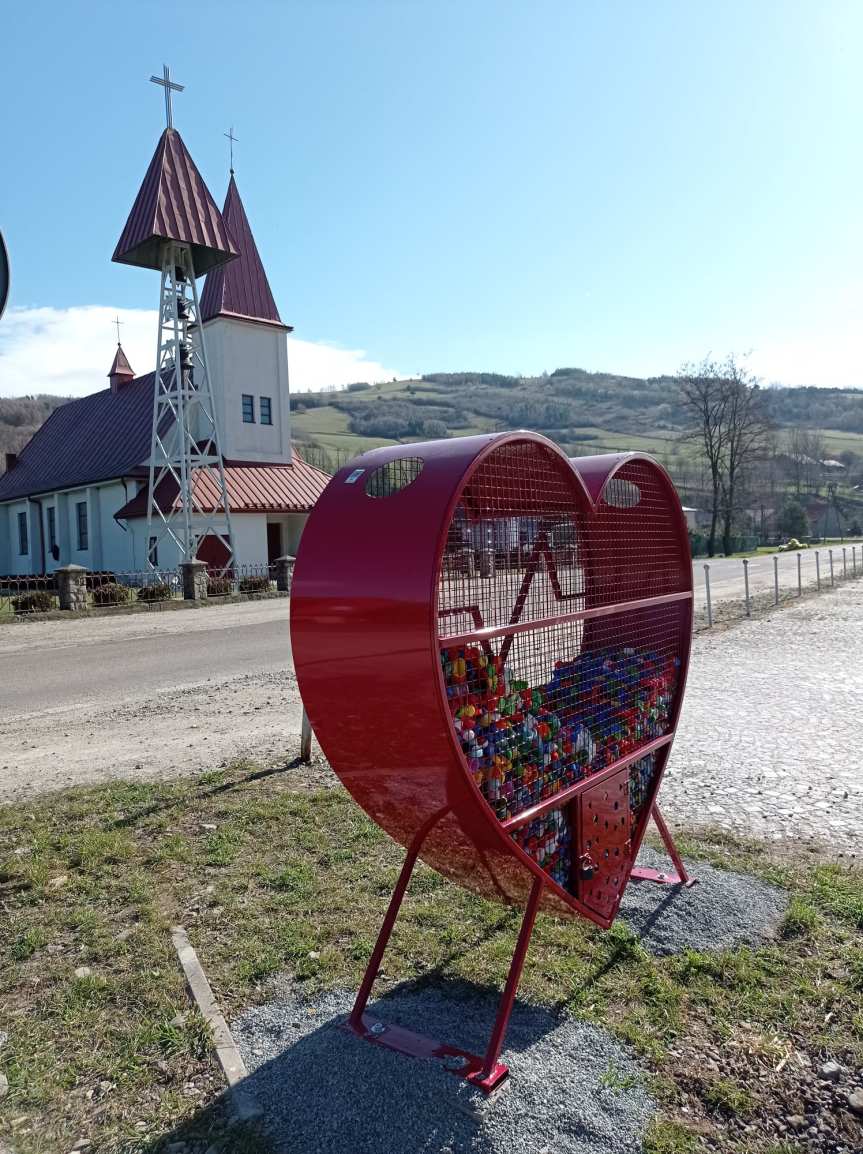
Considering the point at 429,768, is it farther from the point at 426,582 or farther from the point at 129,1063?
the point at 129,1063

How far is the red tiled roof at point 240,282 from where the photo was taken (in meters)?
35.3

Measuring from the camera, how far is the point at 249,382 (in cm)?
3575

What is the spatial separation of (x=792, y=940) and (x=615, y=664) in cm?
141

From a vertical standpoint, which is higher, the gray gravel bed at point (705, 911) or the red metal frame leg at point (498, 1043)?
the red metal frame leg at point (498, 1043)

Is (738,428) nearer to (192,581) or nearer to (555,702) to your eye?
(192,581)

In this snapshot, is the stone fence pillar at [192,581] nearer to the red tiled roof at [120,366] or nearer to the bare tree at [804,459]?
the red tiled roof at [120,366]

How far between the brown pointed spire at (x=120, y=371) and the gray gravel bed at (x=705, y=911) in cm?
4396

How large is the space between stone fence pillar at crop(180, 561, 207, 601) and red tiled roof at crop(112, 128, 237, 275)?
11249 mm

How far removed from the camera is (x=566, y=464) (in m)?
3.23

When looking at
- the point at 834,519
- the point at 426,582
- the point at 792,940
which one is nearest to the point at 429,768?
the point at 426,582

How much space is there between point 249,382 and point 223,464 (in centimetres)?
574

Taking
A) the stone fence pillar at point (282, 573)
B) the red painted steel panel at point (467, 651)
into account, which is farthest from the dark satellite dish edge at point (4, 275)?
the stone fence pillar at point (282, 573)

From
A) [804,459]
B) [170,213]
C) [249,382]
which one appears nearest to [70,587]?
[170,213]

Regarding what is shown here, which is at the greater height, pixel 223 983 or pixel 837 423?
pixel 837 423
